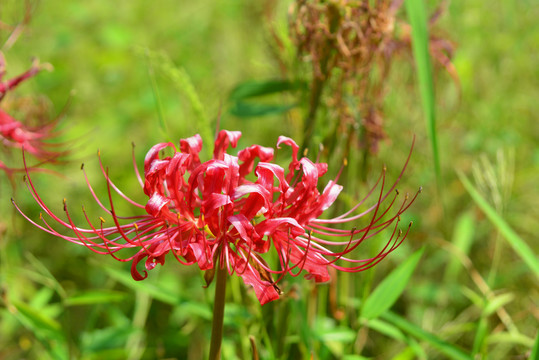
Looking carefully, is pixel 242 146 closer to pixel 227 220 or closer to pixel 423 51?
pixel 423 51

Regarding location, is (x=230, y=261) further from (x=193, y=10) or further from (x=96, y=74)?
(x=193, y=10)

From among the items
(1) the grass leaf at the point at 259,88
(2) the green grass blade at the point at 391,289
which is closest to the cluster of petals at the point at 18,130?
(1) the grass leaf at the point at 259,88

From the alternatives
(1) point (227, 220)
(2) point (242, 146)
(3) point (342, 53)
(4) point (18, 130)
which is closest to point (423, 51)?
(3) point (342, 53)

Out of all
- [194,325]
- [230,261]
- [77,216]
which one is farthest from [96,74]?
[230,261]

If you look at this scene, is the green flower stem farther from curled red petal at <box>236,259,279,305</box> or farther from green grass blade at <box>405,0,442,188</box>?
green grass blade at <box>405,0,442,188</box>

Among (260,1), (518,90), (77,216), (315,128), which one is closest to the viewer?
(315,128)

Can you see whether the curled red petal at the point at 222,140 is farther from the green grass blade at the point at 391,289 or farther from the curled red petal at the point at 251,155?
the green grass blade at the point at 391,289
